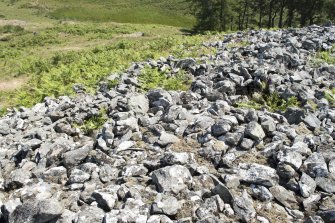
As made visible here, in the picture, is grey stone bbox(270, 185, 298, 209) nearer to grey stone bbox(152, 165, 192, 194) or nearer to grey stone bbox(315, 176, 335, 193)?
grey stone bbox(315, 176, 335, 193)

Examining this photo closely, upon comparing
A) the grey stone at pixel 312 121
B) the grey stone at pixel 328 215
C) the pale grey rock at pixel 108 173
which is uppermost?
the grey stone at pixel 312 121

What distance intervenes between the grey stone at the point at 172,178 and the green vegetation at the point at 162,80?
23.3 ft

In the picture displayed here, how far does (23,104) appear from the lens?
55.8 ft

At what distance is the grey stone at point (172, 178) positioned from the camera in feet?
22.1

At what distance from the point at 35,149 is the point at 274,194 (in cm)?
612

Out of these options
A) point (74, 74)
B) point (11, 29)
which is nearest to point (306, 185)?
point (74, 74)

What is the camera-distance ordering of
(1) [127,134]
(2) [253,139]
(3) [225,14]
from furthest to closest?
(3) [225,14]
(1) [127,134]
(2) [253,139]

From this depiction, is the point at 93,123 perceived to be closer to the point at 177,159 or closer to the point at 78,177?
the point at 78,177

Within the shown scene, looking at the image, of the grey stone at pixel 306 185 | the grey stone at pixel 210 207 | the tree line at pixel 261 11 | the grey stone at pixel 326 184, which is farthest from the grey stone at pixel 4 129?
the tree line at pixel 261 11

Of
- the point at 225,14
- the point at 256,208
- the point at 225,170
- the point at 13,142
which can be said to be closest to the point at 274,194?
the point at 256,208

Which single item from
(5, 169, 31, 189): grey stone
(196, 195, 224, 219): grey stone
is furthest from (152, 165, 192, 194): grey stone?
(5, 169, 31, 189): grey stone

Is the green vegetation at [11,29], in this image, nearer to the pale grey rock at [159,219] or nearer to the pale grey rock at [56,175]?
the pale grey rock at [56,175]

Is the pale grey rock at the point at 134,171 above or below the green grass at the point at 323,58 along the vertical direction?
below

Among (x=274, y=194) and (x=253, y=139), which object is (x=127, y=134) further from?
(x=274, y=194)
